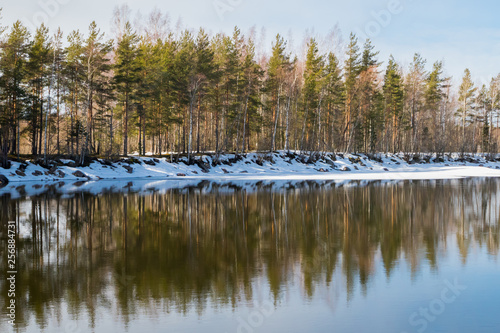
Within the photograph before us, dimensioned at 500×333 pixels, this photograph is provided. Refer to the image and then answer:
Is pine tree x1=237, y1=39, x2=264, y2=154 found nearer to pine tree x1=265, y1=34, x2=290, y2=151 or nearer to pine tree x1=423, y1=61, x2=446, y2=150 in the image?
pine tree x1=265, y1=34, x2=290, y2=151

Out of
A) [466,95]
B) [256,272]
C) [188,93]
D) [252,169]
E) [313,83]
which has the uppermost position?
[466,95]

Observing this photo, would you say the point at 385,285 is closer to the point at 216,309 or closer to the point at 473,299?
the point at 473,299

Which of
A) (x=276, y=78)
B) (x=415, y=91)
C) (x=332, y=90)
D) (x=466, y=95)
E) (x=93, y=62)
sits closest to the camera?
(x=93, y=62)

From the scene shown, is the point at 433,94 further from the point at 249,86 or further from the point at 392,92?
the point at 249,86

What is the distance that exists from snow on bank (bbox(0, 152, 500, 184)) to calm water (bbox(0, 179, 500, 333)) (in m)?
22.9

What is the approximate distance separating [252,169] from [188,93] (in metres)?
11.1

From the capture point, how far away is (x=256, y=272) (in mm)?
7883

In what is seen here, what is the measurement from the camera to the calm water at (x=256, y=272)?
5707 millimetres

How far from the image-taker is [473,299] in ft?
21.3

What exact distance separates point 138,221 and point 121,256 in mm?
4995

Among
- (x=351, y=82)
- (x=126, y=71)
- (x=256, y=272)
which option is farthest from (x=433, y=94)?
(x=256, y=272)

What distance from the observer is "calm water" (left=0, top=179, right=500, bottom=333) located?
5707 millimetres

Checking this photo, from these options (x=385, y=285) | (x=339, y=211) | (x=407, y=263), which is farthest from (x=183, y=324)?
(x=339, y=211)

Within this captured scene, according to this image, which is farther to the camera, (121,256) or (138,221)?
(138,221)
